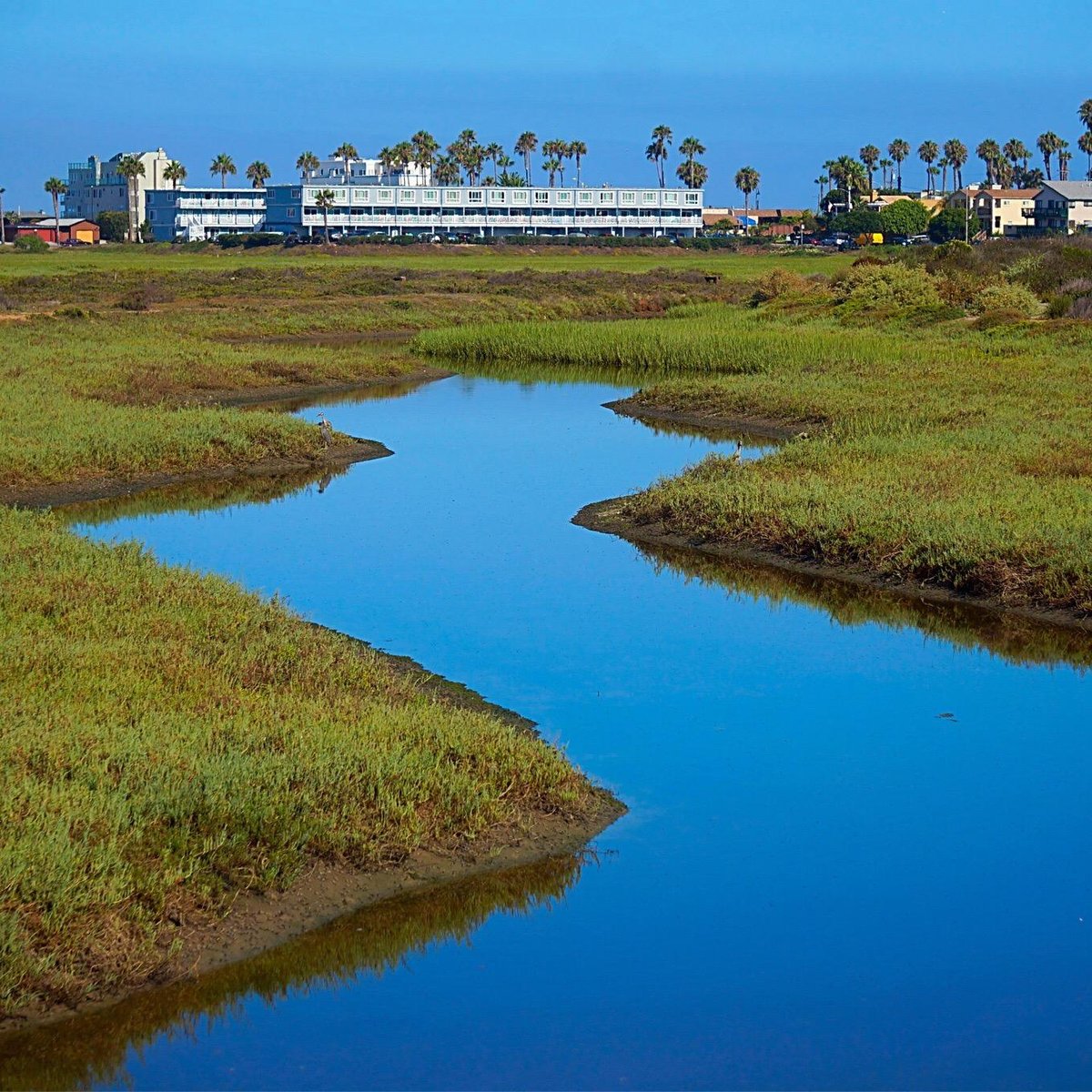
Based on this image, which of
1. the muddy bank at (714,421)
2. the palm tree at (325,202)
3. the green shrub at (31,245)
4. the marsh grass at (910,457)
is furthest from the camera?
the palm tree at (325,202)

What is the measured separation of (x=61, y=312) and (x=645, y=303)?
22337mm

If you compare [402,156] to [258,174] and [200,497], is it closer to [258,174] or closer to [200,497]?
[258,174]

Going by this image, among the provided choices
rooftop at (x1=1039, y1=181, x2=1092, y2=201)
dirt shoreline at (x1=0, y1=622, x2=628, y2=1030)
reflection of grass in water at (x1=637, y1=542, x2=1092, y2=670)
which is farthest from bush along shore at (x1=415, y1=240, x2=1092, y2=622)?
rooftop at (x1=1039, y1=181, x2=1092, y2=201)

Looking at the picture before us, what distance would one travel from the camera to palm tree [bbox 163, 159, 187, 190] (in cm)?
15712

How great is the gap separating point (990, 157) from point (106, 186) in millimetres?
95757

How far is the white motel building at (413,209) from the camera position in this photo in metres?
146

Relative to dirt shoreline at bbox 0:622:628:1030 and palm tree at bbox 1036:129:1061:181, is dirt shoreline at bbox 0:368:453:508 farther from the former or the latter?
palm tree at bbox 1036:129:1061:181

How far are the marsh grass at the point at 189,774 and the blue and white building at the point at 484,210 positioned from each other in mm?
136615

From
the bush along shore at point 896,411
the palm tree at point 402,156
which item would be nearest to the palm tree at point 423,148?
the palm tree at point 402,156

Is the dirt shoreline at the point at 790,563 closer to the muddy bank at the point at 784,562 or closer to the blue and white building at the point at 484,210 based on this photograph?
the muddy bank at the point at 784,562

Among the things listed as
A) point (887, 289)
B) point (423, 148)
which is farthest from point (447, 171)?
point (887, 289)

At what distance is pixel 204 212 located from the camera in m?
156

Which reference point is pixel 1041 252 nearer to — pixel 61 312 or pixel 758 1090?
pixel 61 312

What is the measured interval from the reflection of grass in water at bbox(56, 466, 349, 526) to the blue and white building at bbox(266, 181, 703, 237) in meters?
124
